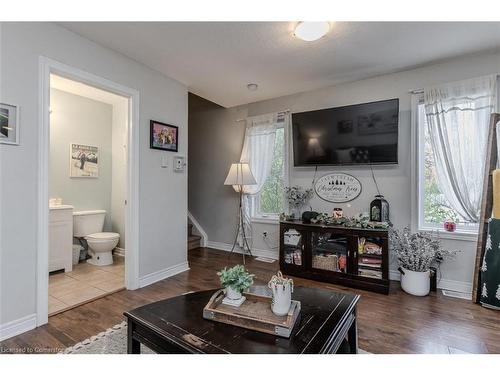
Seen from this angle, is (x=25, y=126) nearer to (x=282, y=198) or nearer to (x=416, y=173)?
(x=282, y=198)

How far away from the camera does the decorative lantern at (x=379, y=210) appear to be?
2881mm

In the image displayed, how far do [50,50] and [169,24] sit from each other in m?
0.95

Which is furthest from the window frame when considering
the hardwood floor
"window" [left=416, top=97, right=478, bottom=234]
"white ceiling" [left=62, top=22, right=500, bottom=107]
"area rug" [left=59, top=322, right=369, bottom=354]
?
"area rug" [left=59, top=322, right=369, bottom=354]

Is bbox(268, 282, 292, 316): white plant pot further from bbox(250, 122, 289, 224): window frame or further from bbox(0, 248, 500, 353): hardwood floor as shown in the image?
bbox(250, 122, 289, 224): window frame

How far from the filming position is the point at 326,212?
3352 mm

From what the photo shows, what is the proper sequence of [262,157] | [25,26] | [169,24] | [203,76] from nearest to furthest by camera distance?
[25,26]
[169,24]
[203,76]
[262,157]

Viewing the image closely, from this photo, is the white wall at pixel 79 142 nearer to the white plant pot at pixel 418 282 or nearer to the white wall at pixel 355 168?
the white wall at pixel 355 168

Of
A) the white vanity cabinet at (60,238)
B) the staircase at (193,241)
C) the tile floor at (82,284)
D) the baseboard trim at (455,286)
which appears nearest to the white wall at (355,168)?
the baseboard trim at (455,286)

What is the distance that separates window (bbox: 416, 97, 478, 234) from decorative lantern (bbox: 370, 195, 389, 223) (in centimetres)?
32

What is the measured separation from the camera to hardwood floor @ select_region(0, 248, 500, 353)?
5.66ft

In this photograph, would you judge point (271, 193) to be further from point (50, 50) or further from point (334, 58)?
point (50, 50)

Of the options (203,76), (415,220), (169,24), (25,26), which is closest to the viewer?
(25,26)

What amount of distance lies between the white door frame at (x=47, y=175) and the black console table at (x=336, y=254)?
1699 mm

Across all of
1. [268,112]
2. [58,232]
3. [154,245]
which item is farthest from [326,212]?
[58,232]
